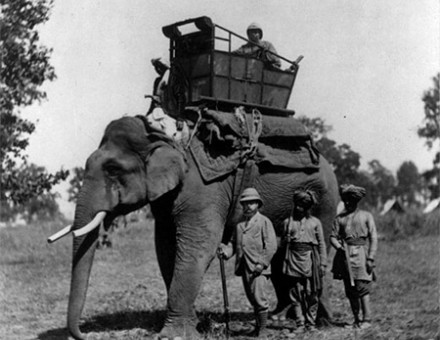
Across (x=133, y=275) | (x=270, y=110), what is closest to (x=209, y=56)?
(x=270, y=110)

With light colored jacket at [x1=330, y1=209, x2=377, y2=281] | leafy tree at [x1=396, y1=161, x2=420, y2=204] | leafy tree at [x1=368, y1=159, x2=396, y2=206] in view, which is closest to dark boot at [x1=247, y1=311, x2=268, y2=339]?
light colored jacket at [x1=330, y1=209, x2=377, y2=281]

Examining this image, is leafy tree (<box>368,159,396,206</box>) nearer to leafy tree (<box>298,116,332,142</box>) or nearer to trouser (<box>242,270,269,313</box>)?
leafy tree (<box>298,116,332,142</box>)

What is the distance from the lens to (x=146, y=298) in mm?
11703

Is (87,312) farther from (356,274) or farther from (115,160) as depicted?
(356,274)

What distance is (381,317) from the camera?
903 cm

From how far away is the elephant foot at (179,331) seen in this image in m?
7.57

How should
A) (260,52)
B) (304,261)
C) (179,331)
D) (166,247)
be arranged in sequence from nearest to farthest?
(179,331) < (304,261) < (166,247) < (260,52)

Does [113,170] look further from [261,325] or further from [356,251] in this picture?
[356,251]

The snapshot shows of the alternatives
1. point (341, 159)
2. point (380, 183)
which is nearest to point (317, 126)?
point (341, 159)

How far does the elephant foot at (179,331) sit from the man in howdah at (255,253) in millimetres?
735

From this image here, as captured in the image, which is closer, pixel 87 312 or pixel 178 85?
pixel 178 85

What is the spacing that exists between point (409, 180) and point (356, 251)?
84.4 meters

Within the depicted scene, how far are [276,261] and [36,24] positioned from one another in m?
7.07

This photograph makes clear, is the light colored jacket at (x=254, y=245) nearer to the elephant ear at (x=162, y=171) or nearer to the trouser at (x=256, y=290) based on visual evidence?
the trouser at (x=256, y=290)
